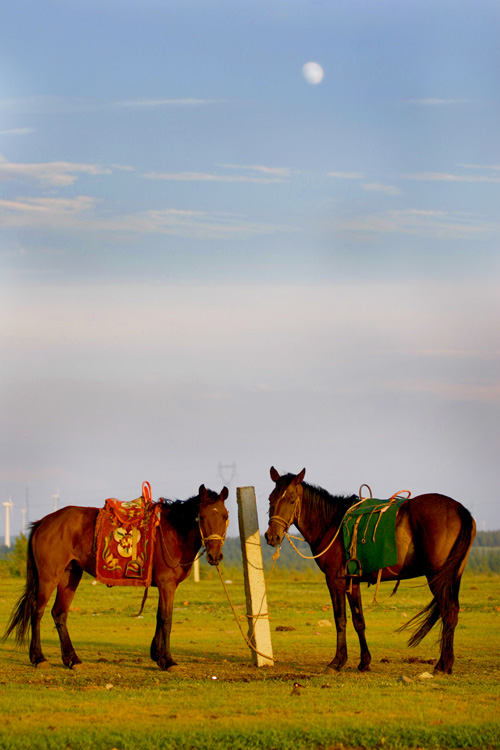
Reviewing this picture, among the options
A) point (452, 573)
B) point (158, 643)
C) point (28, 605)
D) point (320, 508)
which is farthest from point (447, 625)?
A: point (28, 605)

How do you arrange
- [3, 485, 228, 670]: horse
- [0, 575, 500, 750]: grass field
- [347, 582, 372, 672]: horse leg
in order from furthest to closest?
[3, 485, 228, 670]: horse → [347, 582, 372, 672]: horse leg → [0, 575, 500, 750]: grass field

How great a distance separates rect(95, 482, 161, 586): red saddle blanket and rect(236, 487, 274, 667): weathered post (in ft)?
4.25

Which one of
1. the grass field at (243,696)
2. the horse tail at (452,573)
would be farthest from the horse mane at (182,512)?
the horse tail at (452,573)

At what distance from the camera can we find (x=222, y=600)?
23.4m

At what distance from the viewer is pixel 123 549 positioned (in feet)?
38.5

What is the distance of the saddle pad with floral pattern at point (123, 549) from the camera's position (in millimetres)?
11695

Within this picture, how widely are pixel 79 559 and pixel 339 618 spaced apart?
3746 mm

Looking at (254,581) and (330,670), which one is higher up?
(254,581)

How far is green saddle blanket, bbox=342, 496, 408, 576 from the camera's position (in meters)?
11.1

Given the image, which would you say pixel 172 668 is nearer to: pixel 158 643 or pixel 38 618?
pixel 158 643

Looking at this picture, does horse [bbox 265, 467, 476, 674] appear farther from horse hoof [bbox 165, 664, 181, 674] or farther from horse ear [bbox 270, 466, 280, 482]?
horse hoof [bbox 165, 664, 181, 674]

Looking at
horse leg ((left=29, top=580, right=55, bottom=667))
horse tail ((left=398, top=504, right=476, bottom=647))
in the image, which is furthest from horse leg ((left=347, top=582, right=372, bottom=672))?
horse leg ((left=29, top=580, right=55, bottom=667))

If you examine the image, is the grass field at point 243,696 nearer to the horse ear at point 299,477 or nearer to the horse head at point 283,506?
the horse head at point 283,506

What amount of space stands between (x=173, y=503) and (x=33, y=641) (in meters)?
2.73
